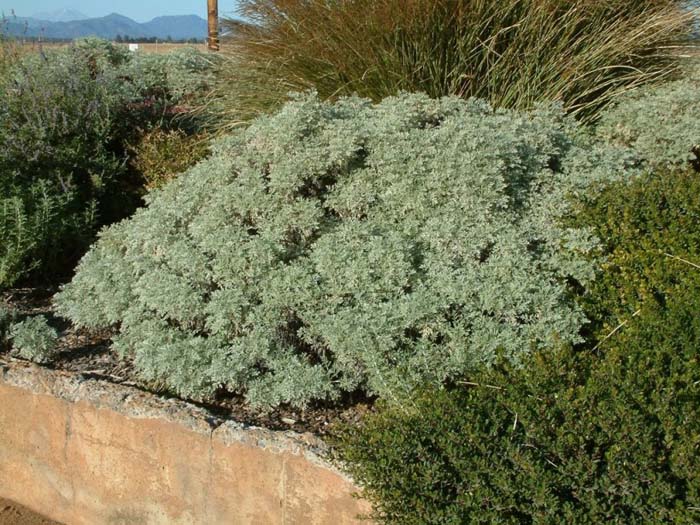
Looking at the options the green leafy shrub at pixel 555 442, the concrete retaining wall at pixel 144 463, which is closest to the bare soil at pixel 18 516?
the concrete retaining wall at pixel 144 463

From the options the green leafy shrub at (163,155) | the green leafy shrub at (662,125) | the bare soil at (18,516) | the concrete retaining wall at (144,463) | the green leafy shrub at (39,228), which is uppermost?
the green leafy shrub at (662,125)

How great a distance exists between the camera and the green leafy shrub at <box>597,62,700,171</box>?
4816 mm

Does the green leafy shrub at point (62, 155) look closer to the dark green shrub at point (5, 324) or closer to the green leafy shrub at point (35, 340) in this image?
the dark green shrub at point (5, 324)

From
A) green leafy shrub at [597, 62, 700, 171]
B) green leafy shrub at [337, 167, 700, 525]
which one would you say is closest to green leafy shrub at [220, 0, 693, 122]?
green leafy shrub at [597, 62, 700, 171]

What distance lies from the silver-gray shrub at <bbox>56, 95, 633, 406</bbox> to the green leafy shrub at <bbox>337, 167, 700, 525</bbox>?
36 centimetres

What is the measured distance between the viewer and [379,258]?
3523mm

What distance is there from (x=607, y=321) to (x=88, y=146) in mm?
3912

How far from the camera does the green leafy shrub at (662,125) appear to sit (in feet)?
15.8

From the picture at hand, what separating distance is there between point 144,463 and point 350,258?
1240 mm

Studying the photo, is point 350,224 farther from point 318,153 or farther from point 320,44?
point 320,44

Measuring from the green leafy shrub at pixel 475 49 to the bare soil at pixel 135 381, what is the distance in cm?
233

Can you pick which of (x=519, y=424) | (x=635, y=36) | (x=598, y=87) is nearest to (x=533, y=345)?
(x=519, y=424)

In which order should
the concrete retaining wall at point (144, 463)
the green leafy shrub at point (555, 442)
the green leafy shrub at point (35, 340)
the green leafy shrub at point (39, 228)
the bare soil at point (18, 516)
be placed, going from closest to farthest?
1. the green leafy shrub at point (555, 442)
2. the concrete retaining wall at point (144, 463)
3. the bare soil at point (18, 516)
4. the green leafy shrub at point (35, 340)
5. the green leafy shrub at point (39, 228)

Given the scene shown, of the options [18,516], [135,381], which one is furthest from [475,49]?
[18,516]
